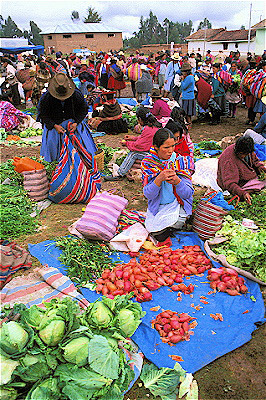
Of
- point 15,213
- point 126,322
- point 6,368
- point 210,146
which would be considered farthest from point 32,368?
point 210,146

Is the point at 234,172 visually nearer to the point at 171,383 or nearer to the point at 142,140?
the point at 142,140

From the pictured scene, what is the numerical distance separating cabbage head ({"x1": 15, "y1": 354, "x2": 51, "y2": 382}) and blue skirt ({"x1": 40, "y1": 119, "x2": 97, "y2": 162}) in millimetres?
3384

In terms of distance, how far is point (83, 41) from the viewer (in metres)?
38.2

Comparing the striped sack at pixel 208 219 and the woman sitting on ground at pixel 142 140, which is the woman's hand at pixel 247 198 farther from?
the woman sitting on ground at pixel 142 140

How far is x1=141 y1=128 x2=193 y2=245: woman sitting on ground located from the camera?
3535mm

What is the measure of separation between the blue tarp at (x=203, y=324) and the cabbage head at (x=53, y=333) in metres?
0.73

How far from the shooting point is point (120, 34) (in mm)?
38875

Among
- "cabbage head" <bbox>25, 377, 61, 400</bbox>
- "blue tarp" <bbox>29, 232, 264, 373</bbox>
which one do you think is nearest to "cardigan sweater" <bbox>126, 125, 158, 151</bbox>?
"blue tarp" <bbox>29, 232, 264, 373</bbox>

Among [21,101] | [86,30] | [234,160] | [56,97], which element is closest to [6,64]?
[21,101]

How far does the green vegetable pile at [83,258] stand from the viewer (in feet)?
10.3

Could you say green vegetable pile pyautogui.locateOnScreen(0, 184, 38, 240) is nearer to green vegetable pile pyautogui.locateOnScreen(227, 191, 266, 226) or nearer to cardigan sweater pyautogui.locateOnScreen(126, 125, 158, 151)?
cardigan sweater pyautogui.locateOnScreen(126, 125, 158, 151)

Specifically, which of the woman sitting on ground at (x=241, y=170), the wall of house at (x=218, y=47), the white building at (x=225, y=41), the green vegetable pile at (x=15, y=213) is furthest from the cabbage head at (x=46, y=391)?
the wall of house at (x=218, y=47)

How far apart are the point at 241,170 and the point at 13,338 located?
11.3ft

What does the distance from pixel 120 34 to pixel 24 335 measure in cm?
4209
